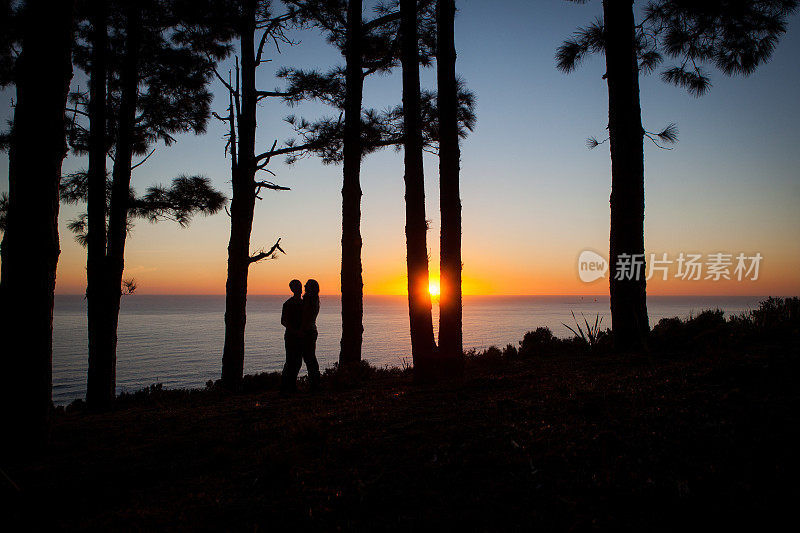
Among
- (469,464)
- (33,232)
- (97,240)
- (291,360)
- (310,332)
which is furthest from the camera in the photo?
(97,240)

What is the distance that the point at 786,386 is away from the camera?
4.03m

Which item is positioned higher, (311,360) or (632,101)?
(632,101)

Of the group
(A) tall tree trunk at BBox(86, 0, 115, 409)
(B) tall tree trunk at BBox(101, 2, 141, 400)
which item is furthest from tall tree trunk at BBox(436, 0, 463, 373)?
(A) tall tree trunk at BBox(86, 0, 115, 409)

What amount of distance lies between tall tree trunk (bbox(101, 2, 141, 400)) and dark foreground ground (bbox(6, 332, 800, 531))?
4041 millimetres

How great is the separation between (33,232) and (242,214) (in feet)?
21.3

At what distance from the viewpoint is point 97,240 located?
878 centimetres

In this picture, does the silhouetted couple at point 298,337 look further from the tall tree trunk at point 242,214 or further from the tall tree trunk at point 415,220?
the tall tree trunk at point 242,214

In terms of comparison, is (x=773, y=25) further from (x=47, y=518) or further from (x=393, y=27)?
(x=47, y=518)

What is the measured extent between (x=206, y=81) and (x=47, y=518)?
35.9 feet

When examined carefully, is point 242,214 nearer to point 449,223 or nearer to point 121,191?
point 121,191

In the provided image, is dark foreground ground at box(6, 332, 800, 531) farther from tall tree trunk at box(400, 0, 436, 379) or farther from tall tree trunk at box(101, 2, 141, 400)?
tall tree trunk at box(101, 2, 141, 400)

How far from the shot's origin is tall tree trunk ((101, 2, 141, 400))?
892 centimetres

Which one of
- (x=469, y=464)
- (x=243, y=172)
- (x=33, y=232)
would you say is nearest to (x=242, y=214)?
(x=243, y=172)

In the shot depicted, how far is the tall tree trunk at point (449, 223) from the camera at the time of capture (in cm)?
765
